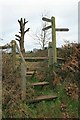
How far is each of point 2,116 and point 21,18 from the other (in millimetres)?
13607

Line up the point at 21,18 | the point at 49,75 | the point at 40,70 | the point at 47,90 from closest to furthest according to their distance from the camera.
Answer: the point at 47,90, the point at 49,75, the point at 40,70, the point at 21,18

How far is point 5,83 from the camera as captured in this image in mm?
7445

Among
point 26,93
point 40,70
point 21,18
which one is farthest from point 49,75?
point 21,18

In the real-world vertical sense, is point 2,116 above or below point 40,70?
below

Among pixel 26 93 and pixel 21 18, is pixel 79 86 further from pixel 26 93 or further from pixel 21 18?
pixel 21 18

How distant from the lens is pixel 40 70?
998 cm

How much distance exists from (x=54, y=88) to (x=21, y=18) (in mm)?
11543

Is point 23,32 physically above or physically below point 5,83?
above

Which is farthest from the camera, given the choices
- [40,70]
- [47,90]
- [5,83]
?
[40,70]

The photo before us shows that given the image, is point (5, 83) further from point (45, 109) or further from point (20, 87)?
point (45, 109)

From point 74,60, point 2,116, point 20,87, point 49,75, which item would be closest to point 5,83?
point 20,87

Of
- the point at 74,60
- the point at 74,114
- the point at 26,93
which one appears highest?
the point at 74,60

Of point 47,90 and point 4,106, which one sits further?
point 47,90

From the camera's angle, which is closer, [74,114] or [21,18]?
[74,114]
